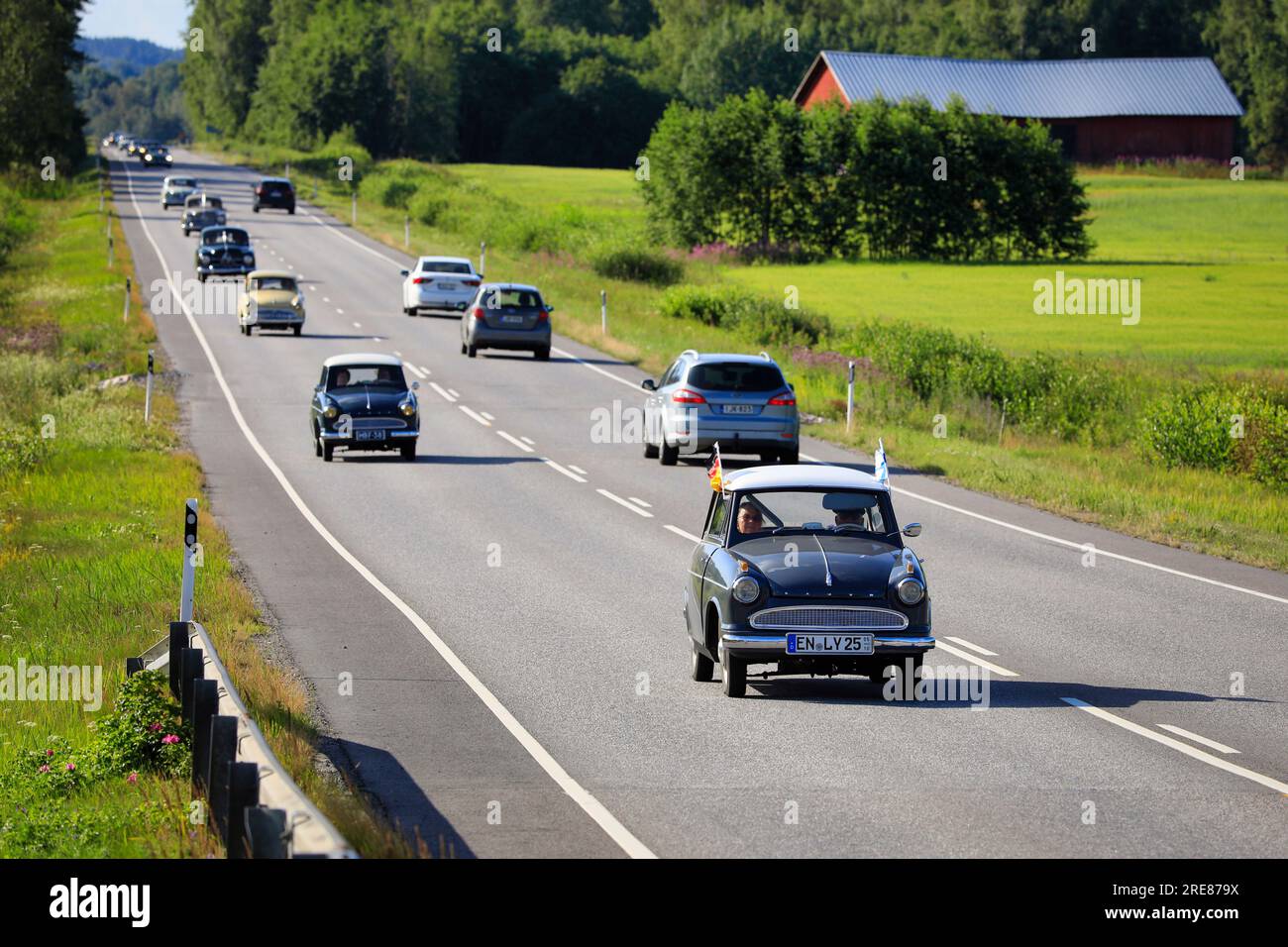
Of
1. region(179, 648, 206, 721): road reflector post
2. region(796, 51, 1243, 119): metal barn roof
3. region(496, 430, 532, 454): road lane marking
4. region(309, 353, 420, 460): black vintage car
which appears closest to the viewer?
region(179, 648, 206, 721): road reflector post

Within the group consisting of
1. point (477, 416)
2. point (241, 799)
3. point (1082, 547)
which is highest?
point (241, 799)

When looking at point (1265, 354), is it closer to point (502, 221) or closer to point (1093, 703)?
point (1093, 703)

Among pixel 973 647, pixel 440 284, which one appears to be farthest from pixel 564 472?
pixel 440 284

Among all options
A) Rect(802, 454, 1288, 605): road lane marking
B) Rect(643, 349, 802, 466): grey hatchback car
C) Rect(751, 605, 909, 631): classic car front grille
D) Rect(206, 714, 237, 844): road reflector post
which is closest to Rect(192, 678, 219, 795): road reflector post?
Rect(206, 714, 237, 844): road reflector post

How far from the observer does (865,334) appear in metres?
42.0

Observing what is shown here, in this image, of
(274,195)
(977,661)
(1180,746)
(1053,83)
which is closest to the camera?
(1180,746)

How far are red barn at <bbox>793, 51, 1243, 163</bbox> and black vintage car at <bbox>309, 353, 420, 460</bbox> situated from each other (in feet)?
269

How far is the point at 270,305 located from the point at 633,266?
1941 centimetres

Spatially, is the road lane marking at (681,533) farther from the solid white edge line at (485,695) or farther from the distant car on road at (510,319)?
the distant car on road at (510,319)

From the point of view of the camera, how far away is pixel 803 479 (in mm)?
13797

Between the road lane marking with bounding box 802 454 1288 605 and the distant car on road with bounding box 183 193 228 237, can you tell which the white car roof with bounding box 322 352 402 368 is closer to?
the road lane marking with bounding box 802 454 1288 605

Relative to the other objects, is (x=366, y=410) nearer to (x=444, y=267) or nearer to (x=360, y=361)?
(x=360, y=361)

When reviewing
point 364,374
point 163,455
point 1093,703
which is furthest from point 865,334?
point 1093,703

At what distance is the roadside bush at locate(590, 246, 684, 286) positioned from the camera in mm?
63438
